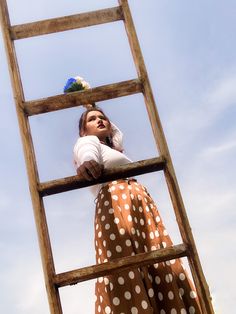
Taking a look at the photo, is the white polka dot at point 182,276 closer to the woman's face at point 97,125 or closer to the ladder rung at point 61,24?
the woman's face at point 97,125

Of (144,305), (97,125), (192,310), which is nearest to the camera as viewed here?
(144,305)

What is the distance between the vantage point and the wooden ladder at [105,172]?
1.87 metres

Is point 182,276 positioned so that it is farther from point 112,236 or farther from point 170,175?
point 170,175

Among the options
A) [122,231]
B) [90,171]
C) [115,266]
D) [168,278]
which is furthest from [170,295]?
[90,171]

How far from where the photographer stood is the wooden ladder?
1866 mm

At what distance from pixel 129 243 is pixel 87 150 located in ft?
2.00

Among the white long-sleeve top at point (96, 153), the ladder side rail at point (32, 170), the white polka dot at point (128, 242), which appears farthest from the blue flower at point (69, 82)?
the white polka dot at point (128, 242)

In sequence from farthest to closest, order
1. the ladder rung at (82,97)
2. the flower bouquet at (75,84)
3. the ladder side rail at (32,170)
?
the flower bouquet at (75,84) < the ladder rung at (82,97) < the ladder side rail at (32,170)

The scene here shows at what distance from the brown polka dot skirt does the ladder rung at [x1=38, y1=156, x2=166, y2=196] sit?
571mm

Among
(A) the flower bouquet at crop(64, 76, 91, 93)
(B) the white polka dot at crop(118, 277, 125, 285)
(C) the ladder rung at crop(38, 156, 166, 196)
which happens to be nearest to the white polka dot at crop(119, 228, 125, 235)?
(B) the white polka dot at crop(118, 277, 125, 285)

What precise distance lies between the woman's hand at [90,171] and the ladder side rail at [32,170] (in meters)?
0.23

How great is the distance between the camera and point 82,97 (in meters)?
2.27

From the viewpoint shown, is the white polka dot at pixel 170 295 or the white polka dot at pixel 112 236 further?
the white polka dot at pixel 112 236

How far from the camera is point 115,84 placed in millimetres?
2291
